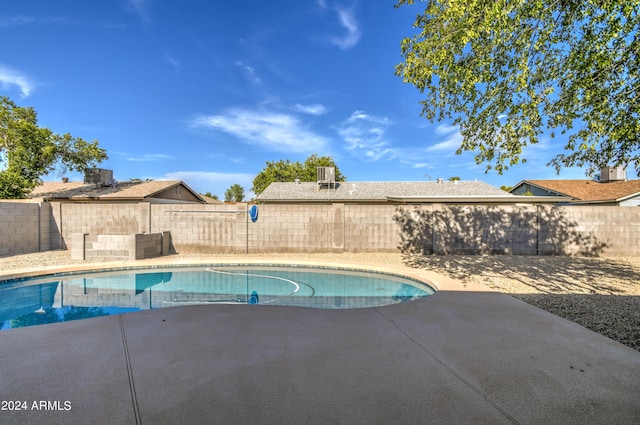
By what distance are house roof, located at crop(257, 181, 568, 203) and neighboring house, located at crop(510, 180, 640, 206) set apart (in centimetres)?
564

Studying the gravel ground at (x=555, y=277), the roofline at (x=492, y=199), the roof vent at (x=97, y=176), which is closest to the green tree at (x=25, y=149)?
the roof vent at (x=97, y=176)

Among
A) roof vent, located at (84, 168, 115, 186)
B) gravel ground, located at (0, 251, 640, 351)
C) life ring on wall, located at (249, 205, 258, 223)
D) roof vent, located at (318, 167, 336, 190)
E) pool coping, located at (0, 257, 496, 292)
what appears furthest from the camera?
roof vent, located at (318, 167, 336, 190)

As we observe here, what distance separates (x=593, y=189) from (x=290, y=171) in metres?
31.4

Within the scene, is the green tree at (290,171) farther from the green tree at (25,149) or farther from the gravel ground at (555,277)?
the gravel ground at (555,277)

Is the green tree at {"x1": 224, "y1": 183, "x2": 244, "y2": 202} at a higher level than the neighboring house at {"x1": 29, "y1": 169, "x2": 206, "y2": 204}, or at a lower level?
higher

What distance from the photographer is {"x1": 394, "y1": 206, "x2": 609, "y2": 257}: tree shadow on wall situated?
1073cm

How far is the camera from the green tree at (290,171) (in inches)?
1540

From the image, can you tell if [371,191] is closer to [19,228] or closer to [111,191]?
[111,191]

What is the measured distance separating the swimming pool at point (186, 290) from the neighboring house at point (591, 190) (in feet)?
54.9

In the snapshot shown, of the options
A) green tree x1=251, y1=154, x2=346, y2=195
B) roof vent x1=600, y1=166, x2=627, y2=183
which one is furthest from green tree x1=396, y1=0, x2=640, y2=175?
green tree x1=251, y1=154, x2=346, y2=195

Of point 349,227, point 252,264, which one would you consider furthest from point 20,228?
point 349,227

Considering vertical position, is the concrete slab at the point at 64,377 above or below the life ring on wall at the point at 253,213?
below

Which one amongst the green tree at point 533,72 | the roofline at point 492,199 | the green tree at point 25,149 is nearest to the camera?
the green tree at point 533,72

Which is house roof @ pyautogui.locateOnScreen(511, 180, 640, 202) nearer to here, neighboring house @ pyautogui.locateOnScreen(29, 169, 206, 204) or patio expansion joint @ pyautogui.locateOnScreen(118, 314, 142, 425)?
patio expansion joint @ pyautogui.locateOnScreen(118, 314, 142, 425)
